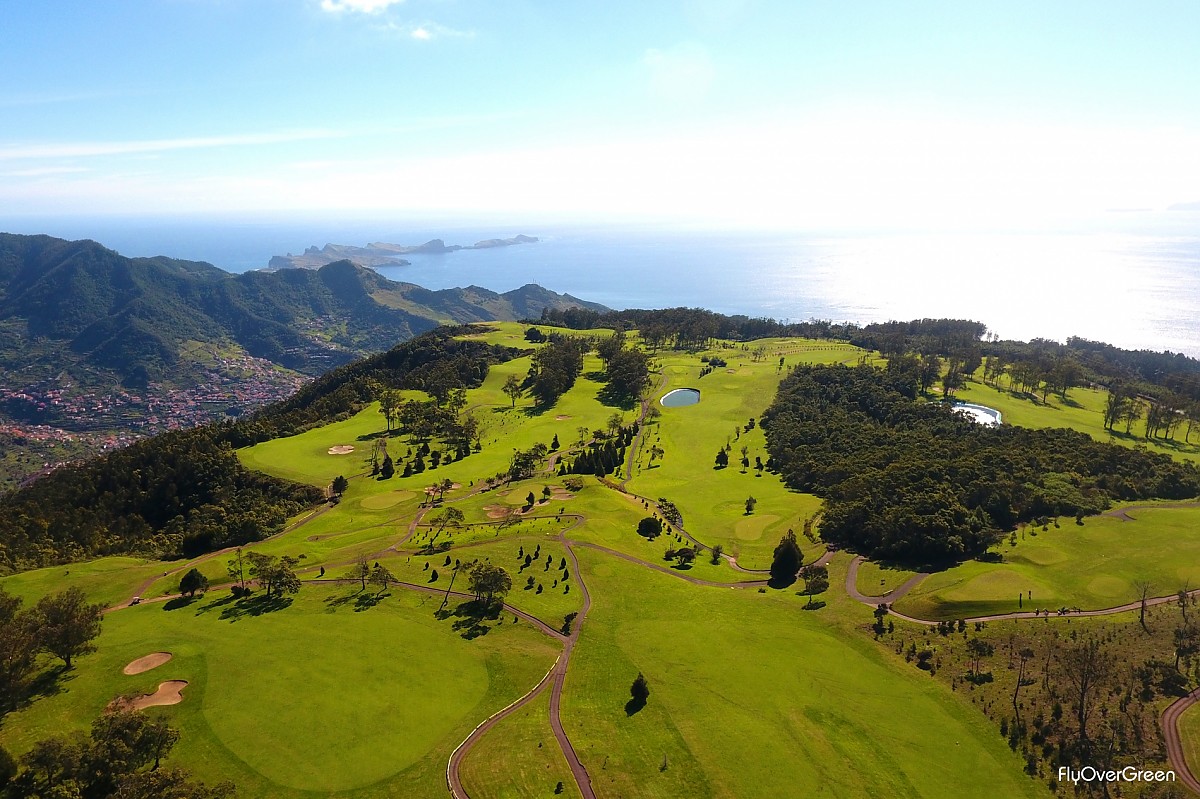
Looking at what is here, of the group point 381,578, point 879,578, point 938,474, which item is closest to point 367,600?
point 381,578

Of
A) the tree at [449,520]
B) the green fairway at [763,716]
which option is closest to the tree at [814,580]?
the green fairway at [763,716]

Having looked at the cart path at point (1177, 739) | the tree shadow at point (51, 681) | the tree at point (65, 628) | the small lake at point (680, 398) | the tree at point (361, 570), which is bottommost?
the small lake at point (680, 398)

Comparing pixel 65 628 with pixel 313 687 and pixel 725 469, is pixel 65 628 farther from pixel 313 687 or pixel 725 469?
pixel 725 469

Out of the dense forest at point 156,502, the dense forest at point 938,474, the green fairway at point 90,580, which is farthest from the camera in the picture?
the dense forest at point 156,502

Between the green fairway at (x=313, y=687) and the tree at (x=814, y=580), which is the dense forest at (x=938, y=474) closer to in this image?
the tree at (x=814, y=580)

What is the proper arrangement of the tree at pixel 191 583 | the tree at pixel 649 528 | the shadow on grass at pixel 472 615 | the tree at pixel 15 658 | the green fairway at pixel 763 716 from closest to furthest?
the green fairway at pixel 763 716 → the tree at pixel 15 658 → the shadow on grass at pixel 472 615 → the tree at pixel 191 583 → the tree at pixel 649 528

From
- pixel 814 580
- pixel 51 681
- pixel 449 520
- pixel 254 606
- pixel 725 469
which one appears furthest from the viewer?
pixel 725 469

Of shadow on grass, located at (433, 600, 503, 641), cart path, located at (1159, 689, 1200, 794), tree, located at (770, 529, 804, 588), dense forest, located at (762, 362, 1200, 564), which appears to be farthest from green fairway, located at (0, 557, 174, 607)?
cart path, located at (1159, 689, 1200, 794)

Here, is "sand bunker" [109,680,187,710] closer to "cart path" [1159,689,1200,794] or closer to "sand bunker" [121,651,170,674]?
"sand bunker" [121,651,170,674]
